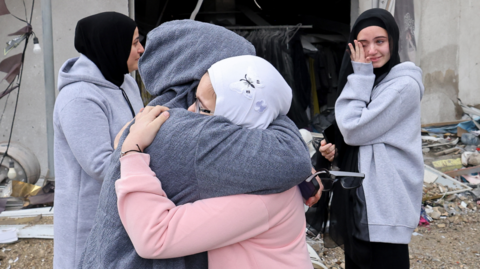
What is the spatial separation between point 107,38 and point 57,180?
0.72m

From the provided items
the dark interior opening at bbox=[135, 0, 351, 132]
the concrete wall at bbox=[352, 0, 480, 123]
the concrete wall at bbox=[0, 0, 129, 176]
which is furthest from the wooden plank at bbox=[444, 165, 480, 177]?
the concrete wall at bbox=[0, 0, 129, 176]

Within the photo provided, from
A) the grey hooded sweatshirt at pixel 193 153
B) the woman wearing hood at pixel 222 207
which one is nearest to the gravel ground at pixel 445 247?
the woman wearing hood at pixel 222 207

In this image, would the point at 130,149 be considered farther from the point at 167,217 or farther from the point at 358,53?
the point at 358,53

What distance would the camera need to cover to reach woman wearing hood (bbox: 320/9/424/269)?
5.95 feet

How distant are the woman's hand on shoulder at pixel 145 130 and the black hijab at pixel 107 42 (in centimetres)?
104

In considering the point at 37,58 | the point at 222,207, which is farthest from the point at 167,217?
the point at 37,58

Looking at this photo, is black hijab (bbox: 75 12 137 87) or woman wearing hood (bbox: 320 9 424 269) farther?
black hijab (bbox: 75 12 137 87)

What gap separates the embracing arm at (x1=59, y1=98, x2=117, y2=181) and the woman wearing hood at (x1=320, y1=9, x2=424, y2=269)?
1097mm

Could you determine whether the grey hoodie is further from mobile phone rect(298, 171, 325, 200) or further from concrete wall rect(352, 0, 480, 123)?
concrete wall rect(352, 0, 480, 123)

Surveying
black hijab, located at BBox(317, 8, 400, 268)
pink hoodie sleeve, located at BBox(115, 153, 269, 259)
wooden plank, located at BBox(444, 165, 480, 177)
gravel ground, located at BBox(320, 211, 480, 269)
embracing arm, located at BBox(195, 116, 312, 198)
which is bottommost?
wooden plank, located at BBox(444, 165, 480, 177)

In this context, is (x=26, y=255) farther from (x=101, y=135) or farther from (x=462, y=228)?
(x=462, y=228)

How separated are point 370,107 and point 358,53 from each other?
1.04 feet

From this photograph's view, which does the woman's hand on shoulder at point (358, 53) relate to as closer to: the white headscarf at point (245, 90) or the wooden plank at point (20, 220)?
the white headscarf at point (245, 90)

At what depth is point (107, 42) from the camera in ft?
6.34
